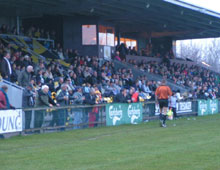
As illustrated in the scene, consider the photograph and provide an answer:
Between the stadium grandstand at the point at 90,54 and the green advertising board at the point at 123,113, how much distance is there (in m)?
0.42

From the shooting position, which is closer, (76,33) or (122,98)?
(122,98)

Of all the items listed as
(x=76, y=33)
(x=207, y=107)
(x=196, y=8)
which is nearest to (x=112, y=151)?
(x=207, y=107)

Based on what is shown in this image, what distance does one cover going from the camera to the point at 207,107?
110 feet

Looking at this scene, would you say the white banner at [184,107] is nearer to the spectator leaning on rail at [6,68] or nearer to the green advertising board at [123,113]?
the green advertising board at [123,113]

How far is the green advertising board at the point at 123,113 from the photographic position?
75.6ft

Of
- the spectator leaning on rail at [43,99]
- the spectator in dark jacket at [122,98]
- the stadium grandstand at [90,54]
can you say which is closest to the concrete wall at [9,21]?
the stadium grandstand at [90,54]

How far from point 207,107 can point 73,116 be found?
48.3ft

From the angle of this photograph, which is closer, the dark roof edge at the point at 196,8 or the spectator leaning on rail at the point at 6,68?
the spectator leaning on rail at the point at 6,68

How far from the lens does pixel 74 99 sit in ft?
74.2

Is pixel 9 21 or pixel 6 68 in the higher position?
pixel 9 21

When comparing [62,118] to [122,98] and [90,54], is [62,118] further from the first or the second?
[90,54]

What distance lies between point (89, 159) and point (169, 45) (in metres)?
45.8

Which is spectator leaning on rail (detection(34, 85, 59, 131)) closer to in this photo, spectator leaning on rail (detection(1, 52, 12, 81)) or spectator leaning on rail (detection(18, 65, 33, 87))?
spectator leaning on rail (detection(1, 52, 12, 81))

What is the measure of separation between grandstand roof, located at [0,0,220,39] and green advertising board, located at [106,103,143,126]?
10793 mm
